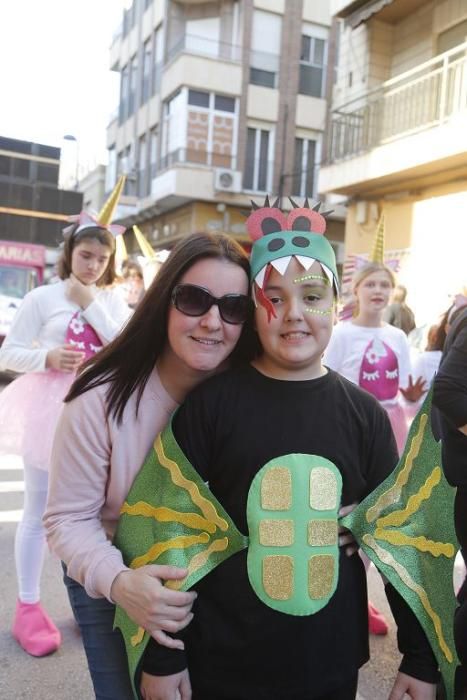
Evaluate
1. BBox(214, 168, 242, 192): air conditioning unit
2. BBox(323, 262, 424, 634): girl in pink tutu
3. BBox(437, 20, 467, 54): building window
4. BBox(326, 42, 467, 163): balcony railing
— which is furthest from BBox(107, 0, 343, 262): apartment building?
BBox(323, 262, 424, 634): girl in pink tutu

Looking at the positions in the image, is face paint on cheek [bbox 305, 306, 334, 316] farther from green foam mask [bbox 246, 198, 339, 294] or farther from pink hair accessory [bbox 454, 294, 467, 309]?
pink hair accessory [bbox 454, 294, 467, 309]

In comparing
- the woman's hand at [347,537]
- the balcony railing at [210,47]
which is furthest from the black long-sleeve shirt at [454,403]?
the balcony railing at [210,47]

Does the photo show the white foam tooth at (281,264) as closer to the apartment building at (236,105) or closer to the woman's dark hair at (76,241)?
the woman's dark hair at (76,241)

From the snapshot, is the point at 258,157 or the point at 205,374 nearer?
the point at 205,374

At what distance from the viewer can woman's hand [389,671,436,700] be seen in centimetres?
151

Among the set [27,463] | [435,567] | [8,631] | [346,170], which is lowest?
[8,631]

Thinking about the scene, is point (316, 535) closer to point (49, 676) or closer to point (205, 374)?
point (205, 374)

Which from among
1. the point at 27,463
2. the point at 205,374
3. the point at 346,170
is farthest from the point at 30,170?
the point at 205,374

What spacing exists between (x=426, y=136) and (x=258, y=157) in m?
10.7

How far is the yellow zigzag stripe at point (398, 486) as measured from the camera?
153 cm

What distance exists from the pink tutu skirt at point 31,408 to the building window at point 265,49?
19156 millimetres

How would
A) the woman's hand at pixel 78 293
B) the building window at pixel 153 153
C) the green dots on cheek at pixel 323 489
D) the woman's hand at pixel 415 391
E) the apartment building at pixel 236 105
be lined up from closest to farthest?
the green dots on cheek at pixel 323 489
the woman's hand at pixel 78 293
the woman's hand at pixel 415 391
the apartment building at pixel 236 105
the building window at pixel 153 153

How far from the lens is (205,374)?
1709 mm

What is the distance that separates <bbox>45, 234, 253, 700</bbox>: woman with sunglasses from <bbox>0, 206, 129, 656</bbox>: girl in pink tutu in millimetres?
1358
